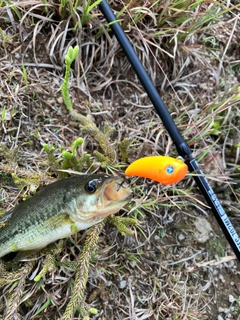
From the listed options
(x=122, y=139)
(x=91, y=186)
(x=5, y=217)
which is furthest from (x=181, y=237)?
(x=5, y=217)

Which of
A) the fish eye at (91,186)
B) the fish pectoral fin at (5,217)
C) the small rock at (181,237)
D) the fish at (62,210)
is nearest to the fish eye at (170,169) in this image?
the fish at (62,210)

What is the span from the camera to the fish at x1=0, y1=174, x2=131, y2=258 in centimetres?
227

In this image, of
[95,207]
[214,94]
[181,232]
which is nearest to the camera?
[95,207]

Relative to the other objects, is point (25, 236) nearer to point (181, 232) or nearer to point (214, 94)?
point (181, 232)

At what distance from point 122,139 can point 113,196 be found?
904 millimetres

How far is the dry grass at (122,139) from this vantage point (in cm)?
281

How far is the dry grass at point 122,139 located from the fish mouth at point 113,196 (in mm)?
547

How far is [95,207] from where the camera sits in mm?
2268

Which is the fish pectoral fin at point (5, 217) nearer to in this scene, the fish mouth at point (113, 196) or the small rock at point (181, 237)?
A: the fish mouth at point (113, 196)

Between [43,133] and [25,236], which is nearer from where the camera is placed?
[25,236]

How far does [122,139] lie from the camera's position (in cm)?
313

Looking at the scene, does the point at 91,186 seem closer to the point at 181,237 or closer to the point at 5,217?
the point at 5,217

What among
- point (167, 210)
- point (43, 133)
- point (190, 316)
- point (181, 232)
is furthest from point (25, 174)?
point (190, 316)

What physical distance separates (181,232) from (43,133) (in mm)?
1389
